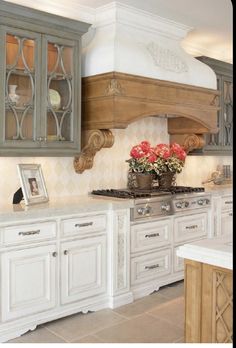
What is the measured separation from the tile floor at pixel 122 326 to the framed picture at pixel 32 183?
3.21 feet

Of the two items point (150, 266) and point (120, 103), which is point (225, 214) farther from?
point (120, 103)

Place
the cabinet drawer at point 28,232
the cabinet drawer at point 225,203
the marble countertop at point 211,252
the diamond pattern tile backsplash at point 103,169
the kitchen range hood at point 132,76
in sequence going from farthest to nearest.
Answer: the cabinet drawer at point 225,203 < the kitchen range hood at point 132,76 < the diamond pattern tile backsplash at point 103,169 < the cabinet drawer at point 28,232 < the marble countertop at point 211,252

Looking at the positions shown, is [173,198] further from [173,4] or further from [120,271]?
[173,4]

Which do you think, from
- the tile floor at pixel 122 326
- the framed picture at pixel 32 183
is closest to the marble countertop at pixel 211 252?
the tile floor at pixel 122 326

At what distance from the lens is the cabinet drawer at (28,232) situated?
2770 millimetres

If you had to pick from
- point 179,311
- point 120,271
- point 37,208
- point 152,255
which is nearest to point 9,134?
point 37,208

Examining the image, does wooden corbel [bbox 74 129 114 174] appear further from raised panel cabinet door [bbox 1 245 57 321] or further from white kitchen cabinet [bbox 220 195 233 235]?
white kitchen cabinet [bbox 220 195 233 235]

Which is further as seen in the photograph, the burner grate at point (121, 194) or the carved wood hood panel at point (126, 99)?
the burner grate at point (121, 194)

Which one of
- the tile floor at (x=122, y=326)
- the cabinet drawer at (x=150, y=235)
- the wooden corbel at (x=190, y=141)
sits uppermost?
the wooden corbel at (x=190, y=141)

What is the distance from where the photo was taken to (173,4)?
3.69 m

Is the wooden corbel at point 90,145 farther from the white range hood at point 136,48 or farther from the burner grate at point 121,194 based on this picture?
the white range hood at point 136,48

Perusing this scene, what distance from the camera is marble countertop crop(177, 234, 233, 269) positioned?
172 cm

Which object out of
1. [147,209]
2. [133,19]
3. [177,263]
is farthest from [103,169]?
[133,19]

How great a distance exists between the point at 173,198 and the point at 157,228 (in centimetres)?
35
